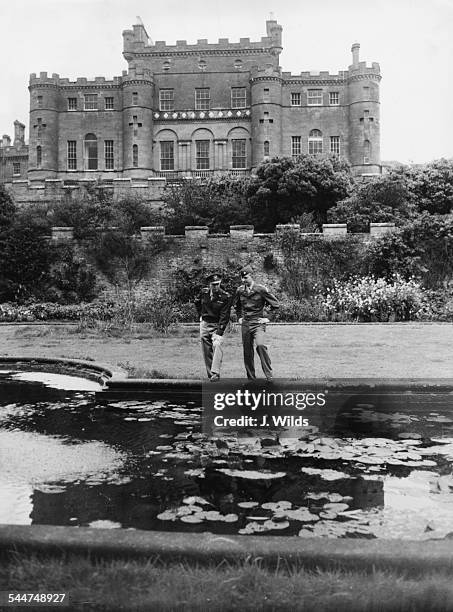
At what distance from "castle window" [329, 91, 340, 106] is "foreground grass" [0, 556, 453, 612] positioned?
167ft

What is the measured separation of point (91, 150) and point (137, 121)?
4.71 m

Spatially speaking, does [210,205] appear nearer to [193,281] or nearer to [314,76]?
[193,281]

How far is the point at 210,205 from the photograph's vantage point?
33406mm

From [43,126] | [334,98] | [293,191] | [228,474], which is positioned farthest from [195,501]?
[43,126]

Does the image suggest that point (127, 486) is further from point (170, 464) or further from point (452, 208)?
point (452, 208)

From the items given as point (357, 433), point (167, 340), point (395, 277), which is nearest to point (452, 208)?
point (395, 277)

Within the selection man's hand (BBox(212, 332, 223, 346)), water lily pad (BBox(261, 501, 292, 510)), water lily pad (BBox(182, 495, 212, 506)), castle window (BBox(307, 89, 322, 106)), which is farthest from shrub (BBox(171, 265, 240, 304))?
castle window (BBox(307, 89, 322, 106))

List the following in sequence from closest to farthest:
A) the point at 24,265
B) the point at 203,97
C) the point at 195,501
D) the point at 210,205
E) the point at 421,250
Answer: the point at 195,501 → the point at 421,250 → the point at 24,265 → the point at 210,205 → the point at 203,97

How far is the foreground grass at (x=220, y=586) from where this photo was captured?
2.74 metres

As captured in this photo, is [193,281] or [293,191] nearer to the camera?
[193,281]

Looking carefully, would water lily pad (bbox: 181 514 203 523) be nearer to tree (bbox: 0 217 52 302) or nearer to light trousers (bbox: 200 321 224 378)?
light trousers (bbox: 200 321 224 378)

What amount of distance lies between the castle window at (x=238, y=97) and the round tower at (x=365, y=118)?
8407mm

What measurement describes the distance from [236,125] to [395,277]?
97.5 feet

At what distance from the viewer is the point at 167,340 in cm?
1538
